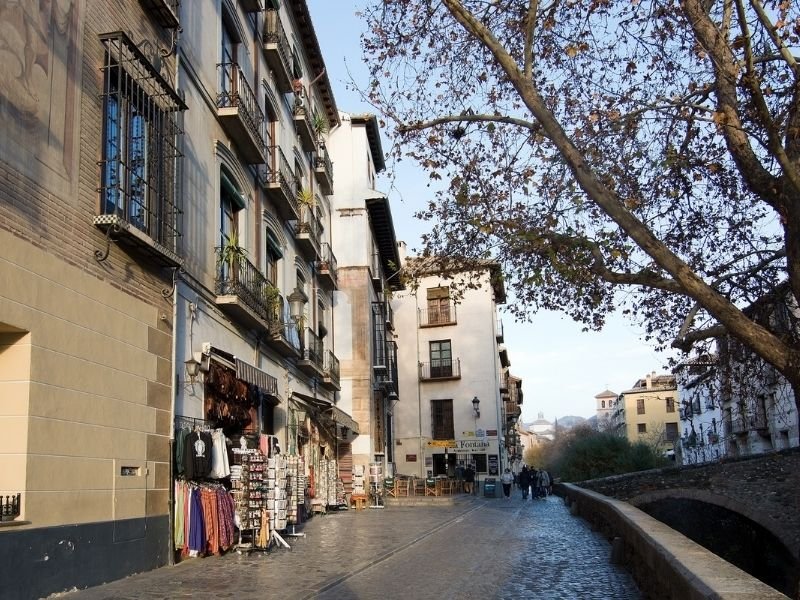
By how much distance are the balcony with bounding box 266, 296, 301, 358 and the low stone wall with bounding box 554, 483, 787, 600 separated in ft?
26.1

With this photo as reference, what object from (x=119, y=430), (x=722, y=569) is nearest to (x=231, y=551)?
(x=119, y=430)

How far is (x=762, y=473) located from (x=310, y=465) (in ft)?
40.0

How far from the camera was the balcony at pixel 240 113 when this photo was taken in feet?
47.0

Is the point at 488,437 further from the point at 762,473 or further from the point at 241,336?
the point at 241,336

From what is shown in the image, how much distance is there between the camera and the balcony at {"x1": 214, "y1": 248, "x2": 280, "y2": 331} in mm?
13773

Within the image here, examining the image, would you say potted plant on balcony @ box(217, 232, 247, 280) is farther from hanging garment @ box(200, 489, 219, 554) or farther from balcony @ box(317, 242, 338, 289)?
balcony @ box(317, 242, 338, 289)

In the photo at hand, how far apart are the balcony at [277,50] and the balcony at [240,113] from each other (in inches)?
94.5

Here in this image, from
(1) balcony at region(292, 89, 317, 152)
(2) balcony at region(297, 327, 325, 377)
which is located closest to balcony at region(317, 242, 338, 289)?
(2) balcony at region(297, 327, 325, 377)

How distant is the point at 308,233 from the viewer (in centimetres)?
2148

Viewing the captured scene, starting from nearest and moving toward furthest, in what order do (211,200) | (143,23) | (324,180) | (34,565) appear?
(34,565) → (143,23) → (211,200) → (324,180)

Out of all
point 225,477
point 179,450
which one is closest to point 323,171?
point 225,477

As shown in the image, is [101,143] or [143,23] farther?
[143,23]

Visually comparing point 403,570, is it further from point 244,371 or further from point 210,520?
point 244,371

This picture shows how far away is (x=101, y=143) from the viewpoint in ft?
30.7
